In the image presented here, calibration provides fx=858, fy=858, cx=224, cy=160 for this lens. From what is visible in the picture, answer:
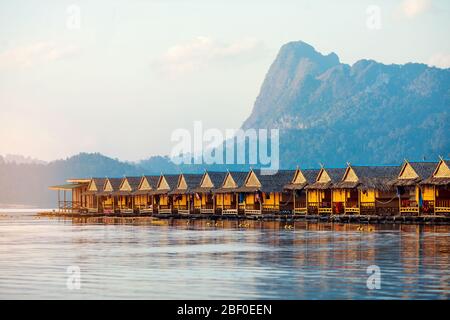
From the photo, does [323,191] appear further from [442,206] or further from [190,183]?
[190,183]

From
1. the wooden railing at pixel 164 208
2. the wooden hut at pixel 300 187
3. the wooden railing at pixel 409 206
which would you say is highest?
the wooden hut at pixel 300 187

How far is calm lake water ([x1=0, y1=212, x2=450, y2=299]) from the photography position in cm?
2266

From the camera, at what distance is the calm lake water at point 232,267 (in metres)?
22.7

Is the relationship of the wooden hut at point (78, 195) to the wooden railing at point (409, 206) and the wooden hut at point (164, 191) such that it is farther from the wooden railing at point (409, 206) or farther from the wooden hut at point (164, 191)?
the wooden railing at point (409, 206)

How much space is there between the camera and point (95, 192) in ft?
339

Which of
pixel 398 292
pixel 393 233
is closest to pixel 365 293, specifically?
pixel 398 292

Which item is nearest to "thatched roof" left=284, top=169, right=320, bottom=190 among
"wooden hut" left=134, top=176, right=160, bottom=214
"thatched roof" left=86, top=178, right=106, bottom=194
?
"wooden hut" left=134, top=176, right=160, bottom=214

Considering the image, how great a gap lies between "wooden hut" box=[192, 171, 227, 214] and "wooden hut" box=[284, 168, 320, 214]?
9.90 m

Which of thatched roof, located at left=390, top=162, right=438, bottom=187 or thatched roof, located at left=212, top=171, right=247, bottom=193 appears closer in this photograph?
thatched roof, located at left=390, top=162, right=438, bottom=187

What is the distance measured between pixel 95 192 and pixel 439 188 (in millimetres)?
50937

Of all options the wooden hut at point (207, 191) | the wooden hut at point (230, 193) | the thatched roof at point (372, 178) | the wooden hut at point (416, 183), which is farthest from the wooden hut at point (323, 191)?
the wooden hut at point (207, 191)

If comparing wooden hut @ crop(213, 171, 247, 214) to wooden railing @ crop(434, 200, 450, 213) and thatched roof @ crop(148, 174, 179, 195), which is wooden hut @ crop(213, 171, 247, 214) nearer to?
thatched roof @ crop(148, 174, 179, 195)

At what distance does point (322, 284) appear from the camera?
24016 mm
